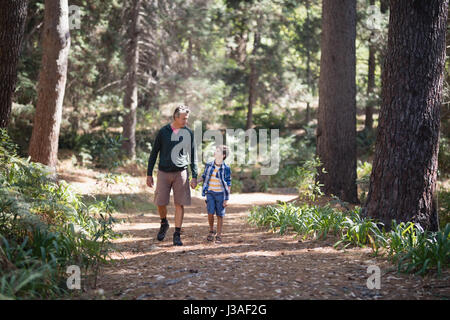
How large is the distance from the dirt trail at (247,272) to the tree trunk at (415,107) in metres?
1.09

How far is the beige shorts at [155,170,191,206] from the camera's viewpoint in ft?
20.8

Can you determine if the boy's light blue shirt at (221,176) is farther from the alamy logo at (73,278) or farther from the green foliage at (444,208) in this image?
the green foliage at (444,208)

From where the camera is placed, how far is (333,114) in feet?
32.0

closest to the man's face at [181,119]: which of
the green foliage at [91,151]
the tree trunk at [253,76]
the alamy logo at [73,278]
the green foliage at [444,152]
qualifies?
the alamy logo at [73,278]

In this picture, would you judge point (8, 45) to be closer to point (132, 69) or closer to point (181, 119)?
point (181, 119)

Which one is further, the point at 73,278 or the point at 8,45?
the point at 8,45

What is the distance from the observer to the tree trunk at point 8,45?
700 centimetres

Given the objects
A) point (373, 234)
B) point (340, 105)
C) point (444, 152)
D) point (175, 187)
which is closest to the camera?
point (373, 234)

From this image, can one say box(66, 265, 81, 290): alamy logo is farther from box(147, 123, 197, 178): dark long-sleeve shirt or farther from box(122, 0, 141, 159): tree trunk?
box(122, 0, 141, 159): tree trunk

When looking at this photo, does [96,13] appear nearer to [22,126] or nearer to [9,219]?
[22,126]

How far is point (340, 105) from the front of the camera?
9.78 m

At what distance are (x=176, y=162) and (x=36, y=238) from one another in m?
2.52

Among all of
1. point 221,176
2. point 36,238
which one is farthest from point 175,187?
point 36,238
